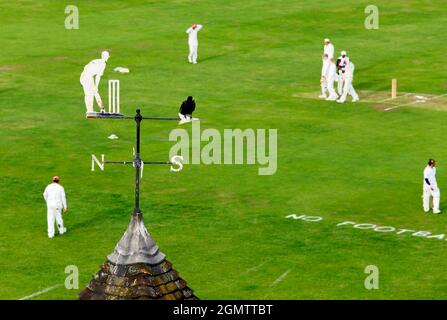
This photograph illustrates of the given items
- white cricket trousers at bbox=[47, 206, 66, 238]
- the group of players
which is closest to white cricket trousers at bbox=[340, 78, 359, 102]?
the group of players

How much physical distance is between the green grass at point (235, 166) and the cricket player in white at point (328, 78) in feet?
3.75

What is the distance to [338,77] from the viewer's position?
66.9 m

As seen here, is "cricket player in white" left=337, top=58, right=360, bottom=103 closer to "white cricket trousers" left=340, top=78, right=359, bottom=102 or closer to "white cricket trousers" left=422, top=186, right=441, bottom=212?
"white cricket trousers" left=340, top=78, right=359, bottom=102

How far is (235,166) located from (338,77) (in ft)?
47.5

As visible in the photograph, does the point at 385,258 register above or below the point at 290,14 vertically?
below

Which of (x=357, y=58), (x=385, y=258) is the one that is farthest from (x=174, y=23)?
(x=385, y=258)

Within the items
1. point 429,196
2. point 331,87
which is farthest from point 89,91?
point 331,87

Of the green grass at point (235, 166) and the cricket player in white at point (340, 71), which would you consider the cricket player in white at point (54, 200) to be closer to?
the green grass at point (235, 166)

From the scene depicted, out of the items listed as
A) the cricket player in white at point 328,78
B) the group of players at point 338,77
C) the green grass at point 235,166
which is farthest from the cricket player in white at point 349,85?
the green grass at point 235,166

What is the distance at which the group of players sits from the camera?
65.9m

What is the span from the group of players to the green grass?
3.44 ft

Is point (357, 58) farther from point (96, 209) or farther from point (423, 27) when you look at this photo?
point (96, 209)
